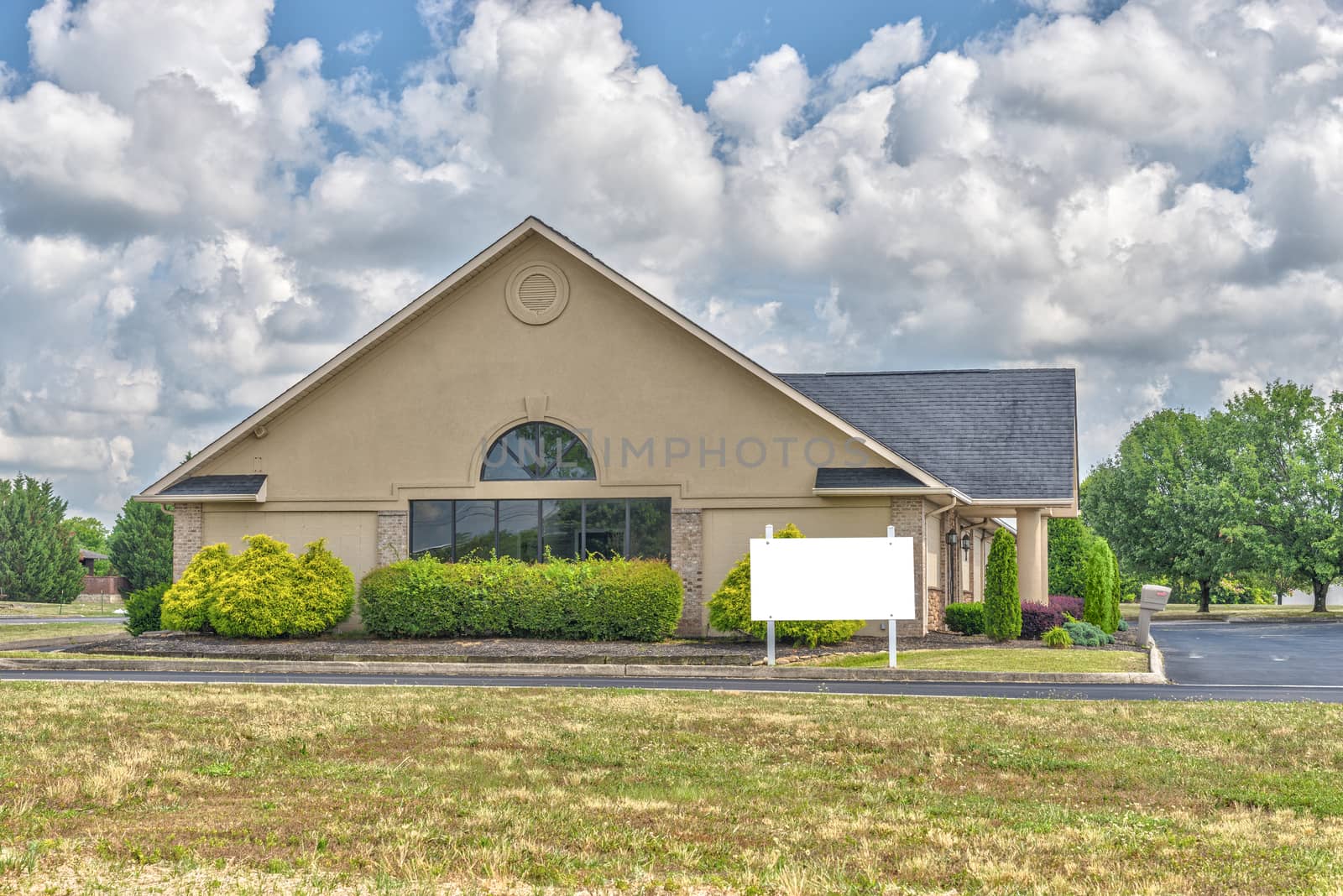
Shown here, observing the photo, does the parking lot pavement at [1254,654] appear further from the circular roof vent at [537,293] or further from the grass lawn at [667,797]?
the circular roof vent at [537,293]

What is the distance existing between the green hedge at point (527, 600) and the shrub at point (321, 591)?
0.68 metres

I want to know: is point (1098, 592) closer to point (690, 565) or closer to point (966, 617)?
point (966, 617)

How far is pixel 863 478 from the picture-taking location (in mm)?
25609

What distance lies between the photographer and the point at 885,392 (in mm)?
33125

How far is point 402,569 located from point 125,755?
15.3 metres

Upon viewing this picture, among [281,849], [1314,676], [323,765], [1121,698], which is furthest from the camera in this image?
[1314,676]

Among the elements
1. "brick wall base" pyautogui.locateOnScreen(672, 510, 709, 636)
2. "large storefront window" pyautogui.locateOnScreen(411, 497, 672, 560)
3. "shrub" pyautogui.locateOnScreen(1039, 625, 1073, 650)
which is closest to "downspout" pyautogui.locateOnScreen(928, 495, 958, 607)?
"shrub" pyautogui.locateOnScreen(1039, 625, 1073, 650)

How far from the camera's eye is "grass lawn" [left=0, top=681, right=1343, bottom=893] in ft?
22.2

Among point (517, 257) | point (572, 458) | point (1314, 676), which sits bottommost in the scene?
point (1314, 676)

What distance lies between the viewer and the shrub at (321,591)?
83.7ft

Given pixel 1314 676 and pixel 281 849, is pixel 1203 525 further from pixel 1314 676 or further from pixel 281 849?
pixel 281 849

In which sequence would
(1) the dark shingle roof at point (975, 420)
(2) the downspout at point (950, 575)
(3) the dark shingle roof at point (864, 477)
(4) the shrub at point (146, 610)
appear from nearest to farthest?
(3) the dark shingle roof at point (864, 477), (4) the shrub at point (146, 610), (1) the dark shingle roof at point (975, 420), (2) the downspout at point (950, 575)

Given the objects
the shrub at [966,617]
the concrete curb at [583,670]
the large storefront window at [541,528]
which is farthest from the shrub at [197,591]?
the shrub at [966,617]

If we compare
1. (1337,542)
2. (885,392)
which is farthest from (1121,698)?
(1337,542)
